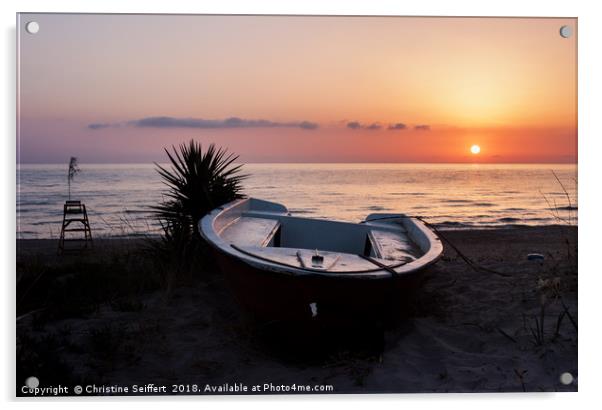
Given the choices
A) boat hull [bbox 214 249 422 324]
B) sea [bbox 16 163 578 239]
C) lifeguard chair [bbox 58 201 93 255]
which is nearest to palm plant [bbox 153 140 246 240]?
lifeguard chair [bbox 58 201 93 255]

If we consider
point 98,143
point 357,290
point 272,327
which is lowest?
point 272,327

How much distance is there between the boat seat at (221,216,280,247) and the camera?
508cm

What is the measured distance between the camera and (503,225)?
41.7ft

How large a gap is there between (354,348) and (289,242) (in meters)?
2.78

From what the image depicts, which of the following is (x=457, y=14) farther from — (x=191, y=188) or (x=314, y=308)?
(x=191, y=188)

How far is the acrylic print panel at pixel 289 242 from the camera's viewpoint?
3.56 metres

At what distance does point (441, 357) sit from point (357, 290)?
90 centimetres

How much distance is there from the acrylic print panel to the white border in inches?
2.7

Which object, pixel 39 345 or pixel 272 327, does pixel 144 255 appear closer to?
pixel 39 345

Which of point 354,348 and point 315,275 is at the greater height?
point 315,275

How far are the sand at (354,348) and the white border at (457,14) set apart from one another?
80 millimetres

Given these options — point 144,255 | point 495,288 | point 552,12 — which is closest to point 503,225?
point 495,288

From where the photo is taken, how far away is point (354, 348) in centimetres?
362

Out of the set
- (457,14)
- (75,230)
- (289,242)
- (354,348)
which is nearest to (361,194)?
(75,230)
